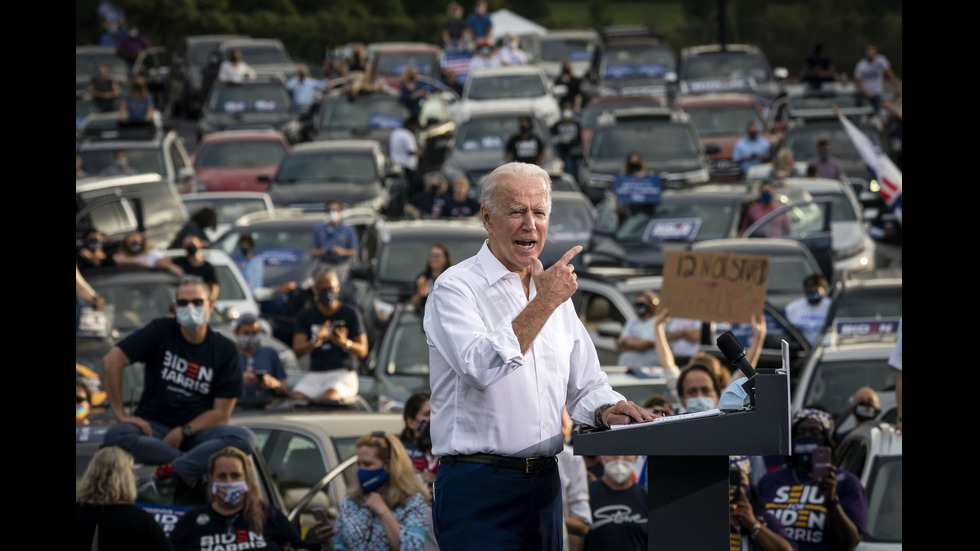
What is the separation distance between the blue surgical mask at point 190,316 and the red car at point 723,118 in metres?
17.9

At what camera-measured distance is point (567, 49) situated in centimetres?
3822

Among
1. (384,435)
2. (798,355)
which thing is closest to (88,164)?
(798,355)

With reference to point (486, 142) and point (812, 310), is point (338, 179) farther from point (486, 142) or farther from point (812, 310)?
point (812, 310)

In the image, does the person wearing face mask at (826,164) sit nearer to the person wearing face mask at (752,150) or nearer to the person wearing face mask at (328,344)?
the person wearing face mask at (752,150)

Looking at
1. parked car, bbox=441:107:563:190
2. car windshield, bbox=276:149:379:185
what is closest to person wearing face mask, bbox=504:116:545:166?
parked car, bbox=441:107:563:190

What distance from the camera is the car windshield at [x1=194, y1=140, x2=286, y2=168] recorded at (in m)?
25.8

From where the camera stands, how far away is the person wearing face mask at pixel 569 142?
87.5 ft

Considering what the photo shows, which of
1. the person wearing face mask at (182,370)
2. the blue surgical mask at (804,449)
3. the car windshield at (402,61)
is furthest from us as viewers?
the car windshield at (402,61)

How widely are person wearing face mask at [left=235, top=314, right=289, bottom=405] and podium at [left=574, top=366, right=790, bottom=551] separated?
6713mm

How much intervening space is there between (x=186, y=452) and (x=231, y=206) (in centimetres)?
1280

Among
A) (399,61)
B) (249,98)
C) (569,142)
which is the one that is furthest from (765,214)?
(399,61)

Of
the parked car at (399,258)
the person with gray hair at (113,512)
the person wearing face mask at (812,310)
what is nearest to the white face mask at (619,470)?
the person with gray hair at (113,512)

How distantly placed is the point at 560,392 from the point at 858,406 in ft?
18.0
